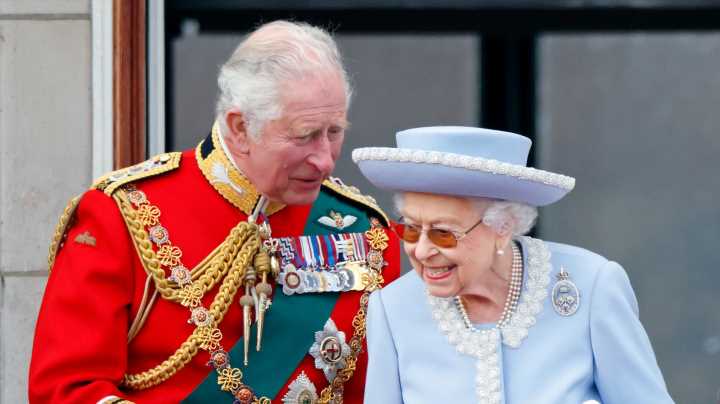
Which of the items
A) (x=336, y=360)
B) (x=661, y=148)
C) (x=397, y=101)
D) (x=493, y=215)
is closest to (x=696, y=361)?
(x=661, y=148)

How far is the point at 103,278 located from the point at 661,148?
2.41 metres

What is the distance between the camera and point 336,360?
147 inches

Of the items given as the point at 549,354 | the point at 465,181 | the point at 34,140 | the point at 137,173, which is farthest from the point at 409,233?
the point at 34,140

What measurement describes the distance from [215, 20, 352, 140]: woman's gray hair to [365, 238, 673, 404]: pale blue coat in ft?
1.75

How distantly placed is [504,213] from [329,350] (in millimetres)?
729

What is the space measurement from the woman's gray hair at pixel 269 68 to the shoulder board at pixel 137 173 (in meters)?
0.22

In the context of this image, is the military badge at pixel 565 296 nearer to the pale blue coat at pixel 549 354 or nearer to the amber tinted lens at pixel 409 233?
the pale blue coat at pixel 549 354

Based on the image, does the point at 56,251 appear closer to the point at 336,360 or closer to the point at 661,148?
the point at 336,360

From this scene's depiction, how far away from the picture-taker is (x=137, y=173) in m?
3.73

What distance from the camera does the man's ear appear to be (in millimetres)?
3576

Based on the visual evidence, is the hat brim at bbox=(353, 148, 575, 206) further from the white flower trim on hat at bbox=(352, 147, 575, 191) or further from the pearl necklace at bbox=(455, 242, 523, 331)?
the pearl necklace at bbox=(455, 242, 523, 331)

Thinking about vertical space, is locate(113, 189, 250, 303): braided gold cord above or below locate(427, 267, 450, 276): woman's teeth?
below

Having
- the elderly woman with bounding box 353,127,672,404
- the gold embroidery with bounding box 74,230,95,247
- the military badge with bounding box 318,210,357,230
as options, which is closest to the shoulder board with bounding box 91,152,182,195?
the gold embroidery with bounding box 74,230,95,247

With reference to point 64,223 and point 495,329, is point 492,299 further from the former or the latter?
point 64,223
